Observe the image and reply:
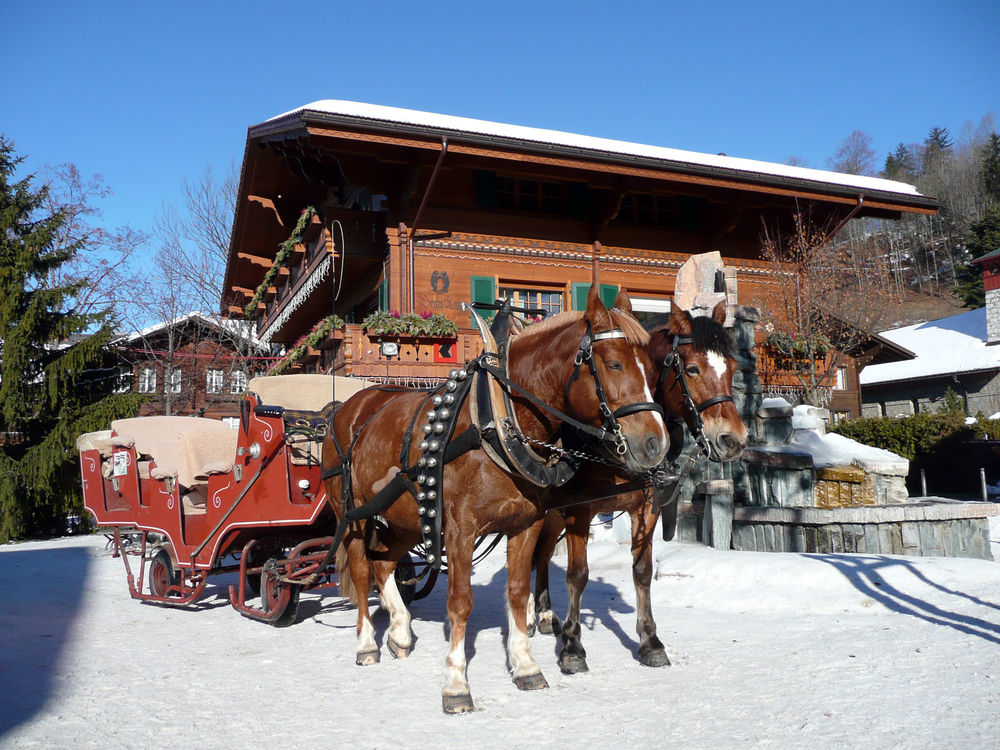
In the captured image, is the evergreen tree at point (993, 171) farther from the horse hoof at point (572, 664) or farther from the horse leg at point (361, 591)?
the horse leg at point (361, 591)

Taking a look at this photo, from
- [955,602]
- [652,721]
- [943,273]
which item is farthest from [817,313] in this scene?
[943,273]

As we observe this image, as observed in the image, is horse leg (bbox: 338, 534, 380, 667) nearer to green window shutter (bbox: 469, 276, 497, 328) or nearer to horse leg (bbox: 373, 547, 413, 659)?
horse leg (bbox: 373, 547, 413, 659)

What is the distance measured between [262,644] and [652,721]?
337cm

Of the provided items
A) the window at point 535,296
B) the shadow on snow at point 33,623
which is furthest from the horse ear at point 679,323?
the window at point 535,296

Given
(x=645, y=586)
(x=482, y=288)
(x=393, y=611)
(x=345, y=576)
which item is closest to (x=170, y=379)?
(x=482, y=288)

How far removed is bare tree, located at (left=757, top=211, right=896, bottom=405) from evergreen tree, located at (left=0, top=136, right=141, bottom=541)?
1498cm

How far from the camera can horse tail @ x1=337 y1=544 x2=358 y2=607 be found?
5.84m

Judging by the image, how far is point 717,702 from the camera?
163 inches

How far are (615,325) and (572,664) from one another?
2.17m

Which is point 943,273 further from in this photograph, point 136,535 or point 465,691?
point 465,691

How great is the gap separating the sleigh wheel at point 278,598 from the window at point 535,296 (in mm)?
10067

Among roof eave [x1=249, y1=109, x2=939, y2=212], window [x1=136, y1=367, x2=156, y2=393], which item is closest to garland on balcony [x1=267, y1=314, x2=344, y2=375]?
roof eave [x1=249, y1=109, x2=939, y2=212]

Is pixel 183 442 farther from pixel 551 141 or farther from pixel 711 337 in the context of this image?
pixel 551 141

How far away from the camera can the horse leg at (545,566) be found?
5.56 metres
